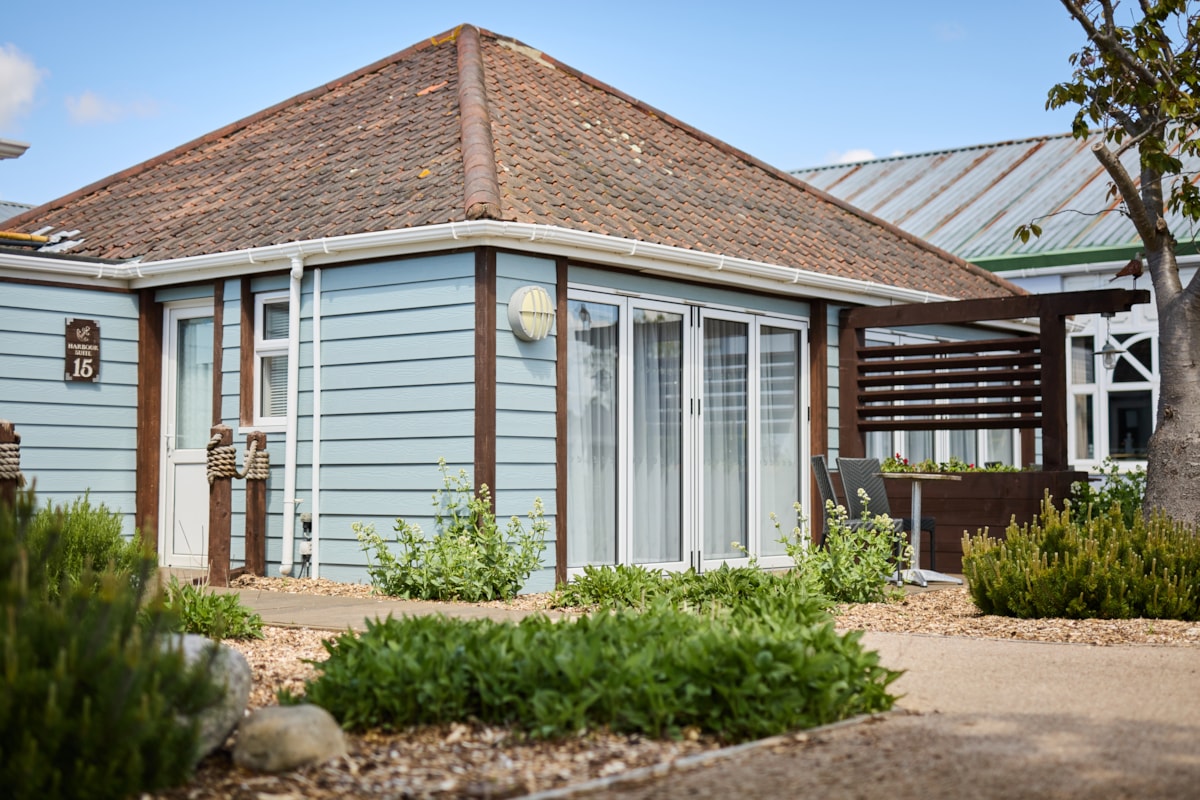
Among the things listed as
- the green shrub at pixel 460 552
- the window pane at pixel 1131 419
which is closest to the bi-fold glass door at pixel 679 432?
the green shrub at pixel 460 552

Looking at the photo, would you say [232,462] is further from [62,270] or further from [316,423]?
[62,270]

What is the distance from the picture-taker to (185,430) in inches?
450

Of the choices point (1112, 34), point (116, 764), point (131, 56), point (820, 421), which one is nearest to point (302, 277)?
point (820, 421)

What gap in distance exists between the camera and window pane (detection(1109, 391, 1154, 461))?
19.2 meters

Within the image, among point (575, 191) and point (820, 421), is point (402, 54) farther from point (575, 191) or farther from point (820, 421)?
point (820, 421)

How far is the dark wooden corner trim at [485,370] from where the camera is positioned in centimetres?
934

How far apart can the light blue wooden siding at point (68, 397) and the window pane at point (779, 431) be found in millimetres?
5267

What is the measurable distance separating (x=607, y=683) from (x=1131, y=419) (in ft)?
55.8

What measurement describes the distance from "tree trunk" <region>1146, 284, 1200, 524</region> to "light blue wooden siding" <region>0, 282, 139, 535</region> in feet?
25.7

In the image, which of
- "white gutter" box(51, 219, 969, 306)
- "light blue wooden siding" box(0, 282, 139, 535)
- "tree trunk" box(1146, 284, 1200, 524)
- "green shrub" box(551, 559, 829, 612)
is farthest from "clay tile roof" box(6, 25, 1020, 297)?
"tree trunk" box(1146, 284, 1200, 524)

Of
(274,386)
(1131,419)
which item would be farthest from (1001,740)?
(1131,419)

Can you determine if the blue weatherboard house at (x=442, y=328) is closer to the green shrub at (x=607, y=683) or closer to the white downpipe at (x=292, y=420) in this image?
the white downpipe at (x=292, y=420)

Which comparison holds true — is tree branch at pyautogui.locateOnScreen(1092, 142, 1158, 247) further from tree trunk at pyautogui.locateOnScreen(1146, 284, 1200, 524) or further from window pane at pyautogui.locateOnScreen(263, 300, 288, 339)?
window pane at pyautogui.locateOnScreen(263, 300, 288, 339)

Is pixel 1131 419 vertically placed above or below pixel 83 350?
below
